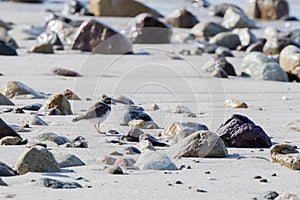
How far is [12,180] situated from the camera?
9.91ft

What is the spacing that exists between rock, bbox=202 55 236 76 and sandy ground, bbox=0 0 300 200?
104 mm

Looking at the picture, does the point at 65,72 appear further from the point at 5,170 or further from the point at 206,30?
the point at 206,30

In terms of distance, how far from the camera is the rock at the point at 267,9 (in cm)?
1376

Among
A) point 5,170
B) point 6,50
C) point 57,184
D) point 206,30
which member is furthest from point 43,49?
point 57,184

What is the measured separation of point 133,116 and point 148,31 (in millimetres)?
5524

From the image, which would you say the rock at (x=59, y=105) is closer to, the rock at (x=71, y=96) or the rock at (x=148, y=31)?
the rock at (x=71, y=96)

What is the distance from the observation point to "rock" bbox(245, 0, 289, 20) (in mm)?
13758

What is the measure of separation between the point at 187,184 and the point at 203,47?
5366 millimetres

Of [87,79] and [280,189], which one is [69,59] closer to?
[87,79]

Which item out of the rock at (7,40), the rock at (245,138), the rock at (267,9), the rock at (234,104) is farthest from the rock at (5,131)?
the rock at (267,9)

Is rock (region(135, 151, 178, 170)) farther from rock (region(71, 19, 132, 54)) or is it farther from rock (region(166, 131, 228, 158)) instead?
rock (region(71, 19, 132, 54))

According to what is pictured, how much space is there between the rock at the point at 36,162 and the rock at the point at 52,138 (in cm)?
57

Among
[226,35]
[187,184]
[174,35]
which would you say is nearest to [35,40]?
[174,35]

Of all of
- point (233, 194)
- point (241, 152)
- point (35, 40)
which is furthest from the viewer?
point (35, 40)
